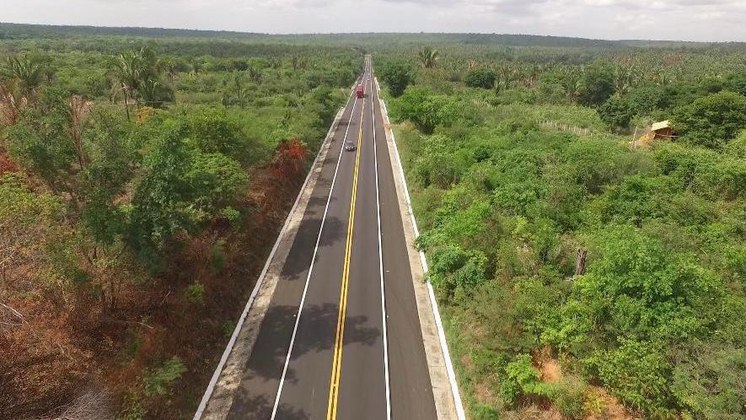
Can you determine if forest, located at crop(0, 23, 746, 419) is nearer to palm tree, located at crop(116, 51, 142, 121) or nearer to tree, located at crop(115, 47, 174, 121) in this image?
palm tree, located at crop(116, 51, 142, 121)

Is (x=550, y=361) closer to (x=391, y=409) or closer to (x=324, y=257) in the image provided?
(x=391, y=409)

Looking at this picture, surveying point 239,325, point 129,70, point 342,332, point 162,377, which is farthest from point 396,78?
point 162,377

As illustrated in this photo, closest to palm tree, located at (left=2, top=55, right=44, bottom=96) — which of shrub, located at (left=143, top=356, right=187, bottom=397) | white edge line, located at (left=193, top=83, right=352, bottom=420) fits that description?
white edge line, located at (left=193, top=83, right=352, bottom=420)

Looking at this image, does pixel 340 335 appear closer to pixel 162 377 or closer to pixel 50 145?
pixel 162 377

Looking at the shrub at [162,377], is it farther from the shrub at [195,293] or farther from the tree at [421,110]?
the tree at [421,110]

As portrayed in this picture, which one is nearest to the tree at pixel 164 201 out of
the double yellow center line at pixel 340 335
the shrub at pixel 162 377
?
the shrub at pixel 162 377

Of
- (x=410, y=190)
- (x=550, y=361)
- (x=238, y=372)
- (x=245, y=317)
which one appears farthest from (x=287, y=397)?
(x=410, y=190)
